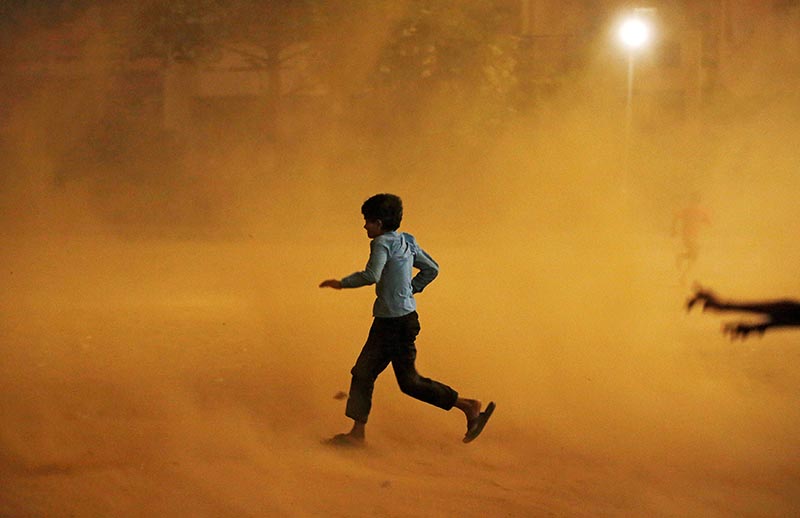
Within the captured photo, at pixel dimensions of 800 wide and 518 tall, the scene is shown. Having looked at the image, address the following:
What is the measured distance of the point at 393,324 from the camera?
6246mm

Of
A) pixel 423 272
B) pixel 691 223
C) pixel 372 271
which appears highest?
pixel 691 223

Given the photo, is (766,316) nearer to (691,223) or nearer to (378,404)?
(378,404)

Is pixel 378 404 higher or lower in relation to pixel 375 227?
lower

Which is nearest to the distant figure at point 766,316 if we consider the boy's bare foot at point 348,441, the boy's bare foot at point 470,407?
the boy's bare foot at point 470,407

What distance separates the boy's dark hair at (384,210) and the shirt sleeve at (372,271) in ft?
0.42

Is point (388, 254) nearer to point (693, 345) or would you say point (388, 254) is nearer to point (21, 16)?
point (693, 345)

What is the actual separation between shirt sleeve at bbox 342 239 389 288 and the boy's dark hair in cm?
13

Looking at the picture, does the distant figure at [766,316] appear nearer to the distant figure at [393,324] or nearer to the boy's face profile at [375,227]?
the distant figure at [393,324]

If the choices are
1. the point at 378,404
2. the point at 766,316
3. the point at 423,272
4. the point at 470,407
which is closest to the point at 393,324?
the point at 423,272

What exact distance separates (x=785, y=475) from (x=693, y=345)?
13.7 feet

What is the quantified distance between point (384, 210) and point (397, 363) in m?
0.91

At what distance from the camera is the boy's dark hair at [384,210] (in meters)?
6.09

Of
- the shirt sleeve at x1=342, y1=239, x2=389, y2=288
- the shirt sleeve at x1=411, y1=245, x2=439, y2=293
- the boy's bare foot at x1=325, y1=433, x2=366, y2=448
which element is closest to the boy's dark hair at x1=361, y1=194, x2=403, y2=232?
the shirt sleeve at x1=342, y1=239, x2=389, y2=288

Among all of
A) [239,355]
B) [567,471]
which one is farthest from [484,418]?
[239,355]
